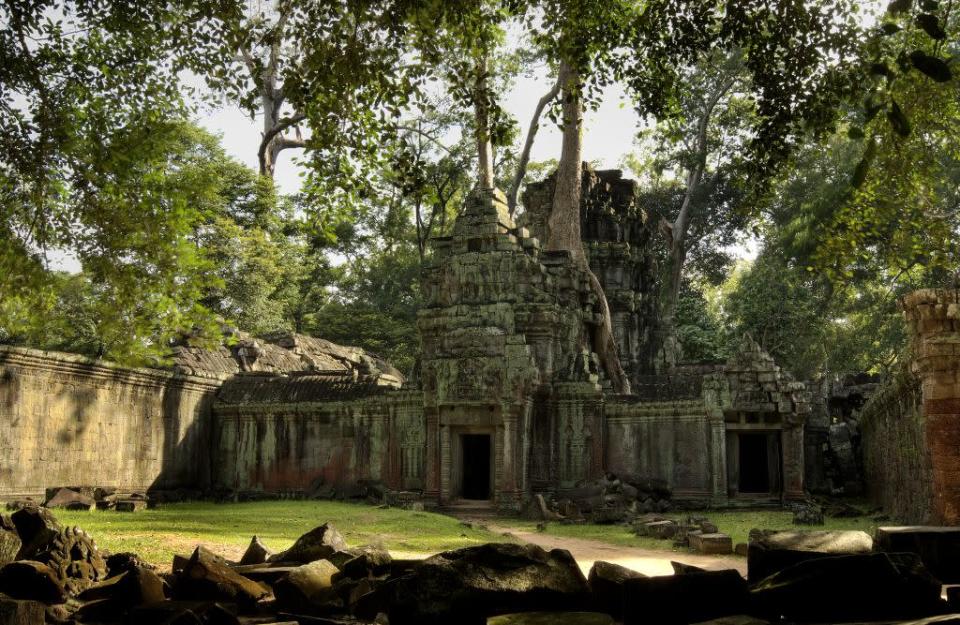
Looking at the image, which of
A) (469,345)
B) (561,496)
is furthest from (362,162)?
(561,496)

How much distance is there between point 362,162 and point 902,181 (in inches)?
201

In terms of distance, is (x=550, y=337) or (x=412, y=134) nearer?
(x=550, y=337)

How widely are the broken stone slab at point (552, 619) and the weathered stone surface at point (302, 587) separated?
5.50ft

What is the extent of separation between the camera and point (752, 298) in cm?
3516

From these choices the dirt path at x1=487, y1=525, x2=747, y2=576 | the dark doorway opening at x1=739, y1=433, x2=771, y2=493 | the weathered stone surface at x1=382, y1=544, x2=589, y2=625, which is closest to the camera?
the weathered stone surface at x1=382, y1=544, x2=589, y2=625

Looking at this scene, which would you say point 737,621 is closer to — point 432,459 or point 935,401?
point 935,401

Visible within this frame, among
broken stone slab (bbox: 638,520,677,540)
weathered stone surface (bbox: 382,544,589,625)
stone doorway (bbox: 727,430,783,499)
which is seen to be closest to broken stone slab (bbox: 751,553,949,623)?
weathered stone surface (bbox: 382,544,589,625)

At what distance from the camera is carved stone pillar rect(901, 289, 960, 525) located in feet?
36.5

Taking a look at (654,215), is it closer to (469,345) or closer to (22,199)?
(469,345)

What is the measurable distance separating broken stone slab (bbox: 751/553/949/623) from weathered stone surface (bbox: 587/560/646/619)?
2.90ft

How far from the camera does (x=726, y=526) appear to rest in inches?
621

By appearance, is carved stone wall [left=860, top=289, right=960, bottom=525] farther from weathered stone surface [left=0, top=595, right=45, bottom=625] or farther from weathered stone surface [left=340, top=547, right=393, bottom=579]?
weathered stone surface [left=0, top=595, right=45, bottom=625]

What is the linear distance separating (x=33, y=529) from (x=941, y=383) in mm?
9836

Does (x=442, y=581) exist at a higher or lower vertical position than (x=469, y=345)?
lower
